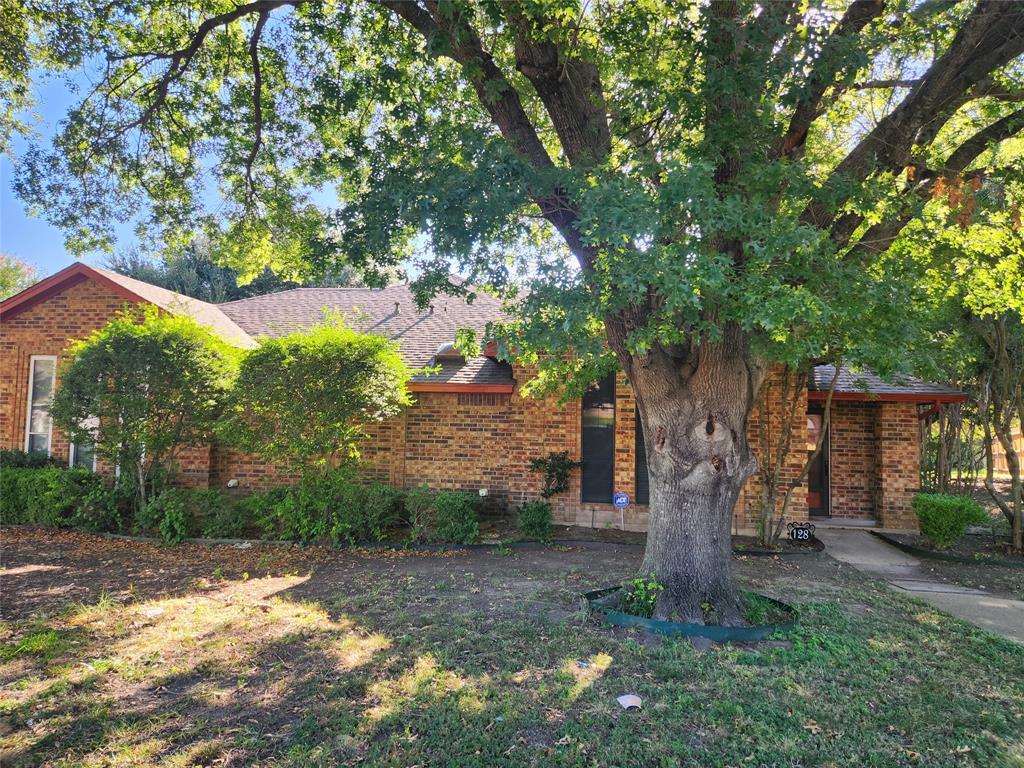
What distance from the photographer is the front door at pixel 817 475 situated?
11.4 meters

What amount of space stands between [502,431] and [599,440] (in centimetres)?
177

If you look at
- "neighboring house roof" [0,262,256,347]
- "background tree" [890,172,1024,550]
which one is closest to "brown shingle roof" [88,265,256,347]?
"neighboring house roof" [0,262,256,347]

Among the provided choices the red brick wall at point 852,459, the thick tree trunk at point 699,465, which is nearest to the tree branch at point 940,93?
the thick tree trunk at point 699,465

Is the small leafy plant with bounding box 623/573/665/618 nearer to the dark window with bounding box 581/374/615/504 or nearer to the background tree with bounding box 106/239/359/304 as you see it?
the dark window with bounding box 581/374/615/504

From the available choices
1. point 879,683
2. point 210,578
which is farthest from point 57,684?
point 879,683

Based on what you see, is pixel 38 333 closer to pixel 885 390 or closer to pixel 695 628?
pixel 695 628

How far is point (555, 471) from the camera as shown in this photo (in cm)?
1009

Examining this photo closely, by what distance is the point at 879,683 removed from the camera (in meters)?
4.12

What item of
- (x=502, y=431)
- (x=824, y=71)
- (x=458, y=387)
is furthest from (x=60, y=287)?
(x=824, y=71)

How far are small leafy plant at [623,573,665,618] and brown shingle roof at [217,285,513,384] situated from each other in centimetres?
531

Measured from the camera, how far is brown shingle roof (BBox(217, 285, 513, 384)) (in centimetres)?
1074

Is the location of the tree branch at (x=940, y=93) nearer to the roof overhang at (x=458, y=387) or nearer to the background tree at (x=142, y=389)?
the roof overhang at (x=458, y=387)

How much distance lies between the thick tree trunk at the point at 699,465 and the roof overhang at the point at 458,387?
481 cm

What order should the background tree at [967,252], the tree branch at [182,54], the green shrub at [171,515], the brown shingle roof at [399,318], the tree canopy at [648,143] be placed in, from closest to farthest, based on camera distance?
the tree canopy at [648,143], the background tree at [967,252], the tree branch at [182,54], the green shrub at [171,515], the brown shingle roof at [399,318]
